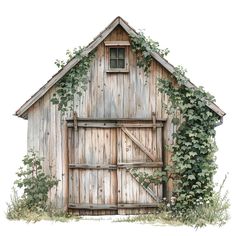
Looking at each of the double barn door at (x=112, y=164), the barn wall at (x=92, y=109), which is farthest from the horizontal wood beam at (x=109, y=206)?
the barn wall at (x=92, y=109)

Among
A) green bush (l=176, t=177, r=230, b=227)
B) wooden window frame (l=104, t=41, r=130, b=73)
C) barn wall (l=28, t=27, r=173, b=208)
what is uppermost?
wooden window frame (l=104, t=41, r=130, b=73)

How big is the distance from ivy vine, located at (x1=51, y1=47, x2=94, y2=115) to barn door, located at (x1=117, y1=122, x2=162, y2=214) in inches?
67.3

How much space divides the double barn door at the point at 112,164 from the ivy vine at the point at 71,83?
26.9 inches

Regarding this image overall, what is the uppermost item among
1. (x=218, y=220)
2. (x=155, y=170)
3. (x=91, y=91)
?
(x=91, y=91)

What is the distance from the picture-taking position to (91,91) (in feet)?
59.9

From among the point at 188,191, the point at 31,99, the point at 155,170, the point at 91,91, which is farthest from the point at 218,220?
the point at 31,99

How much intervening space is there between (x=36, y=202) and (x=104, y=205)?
6.60 ft

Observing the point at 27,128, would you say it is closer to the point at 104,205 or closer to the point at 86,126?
the point at 86,126

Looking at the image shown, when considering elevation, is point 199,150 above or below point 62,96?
below

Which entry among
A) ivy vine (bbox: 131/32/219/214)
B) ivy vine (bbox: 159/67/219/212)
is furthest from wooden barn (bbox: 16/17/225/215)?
ivy vine (bbox: 159/67/219/212)

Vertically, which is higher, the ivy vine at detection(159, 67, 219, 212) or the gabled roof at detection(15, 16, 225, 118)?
the gabled roof at detection(15, 16, 225, 118)

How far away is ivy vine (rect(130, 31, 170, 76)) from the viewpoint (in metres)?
17.9

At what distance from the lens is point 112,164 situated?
716 inches

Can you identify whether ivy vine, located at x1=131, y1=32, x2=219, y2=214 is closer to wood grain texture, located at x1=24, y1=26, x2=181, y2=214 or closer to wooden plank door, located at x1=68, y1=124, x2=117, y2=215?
wood grain texture, located at x1=24, y1=26, x2=181, y2=214
